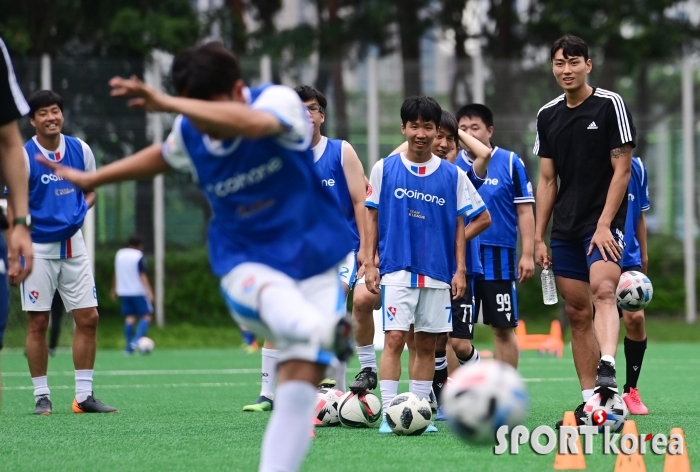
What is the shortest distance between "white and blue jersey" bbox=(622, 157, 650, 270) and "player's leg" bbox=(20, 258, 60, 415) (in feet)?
13.9

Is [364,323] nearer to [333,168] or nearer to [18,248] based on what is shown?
[333,168]

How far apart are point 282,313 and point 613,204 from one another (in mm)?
3291

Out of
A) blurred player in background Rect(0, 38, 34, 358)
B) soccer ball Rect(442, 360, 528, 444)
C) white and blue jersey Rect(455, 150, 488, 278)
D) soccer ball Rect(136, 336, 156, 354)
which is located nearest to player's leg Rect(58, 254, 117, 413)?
white and blue jersey Rect(455, 150, 488, 278)

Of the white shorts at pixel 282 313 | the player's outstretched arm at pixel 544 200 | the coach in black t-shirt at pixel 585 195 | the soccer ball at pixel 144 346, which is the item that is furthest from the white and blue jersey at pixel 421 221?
the soccer ball at pixel 144 346

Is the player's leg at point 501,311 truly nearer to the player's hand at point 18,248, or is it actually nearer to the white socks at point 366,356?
the white socks at point 366,356

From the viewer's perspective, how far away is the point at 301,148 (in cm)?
471

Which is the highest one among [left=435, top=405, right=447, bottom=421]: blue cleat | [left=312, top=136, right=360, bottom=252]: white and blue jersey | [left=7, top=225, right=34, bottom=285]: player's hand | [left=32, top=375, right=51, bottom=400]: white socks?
[left=312, top=136, right=360, bottom=252]: white and blue jersey

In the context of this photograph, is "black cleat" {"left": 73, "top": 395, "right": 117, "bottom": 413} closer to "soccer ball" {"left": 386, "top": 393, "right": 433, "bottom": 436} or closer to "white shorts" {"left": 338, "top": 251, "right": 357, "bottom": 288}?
"white shorts" {"left": 338, "top": 251, "right": 357, "bottom": 288}

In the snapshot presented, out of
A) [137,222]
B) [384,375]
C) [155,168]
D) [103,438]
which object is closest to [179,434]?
[103,438]

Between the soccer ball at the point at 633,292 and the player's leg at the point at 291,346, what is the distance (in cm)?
360

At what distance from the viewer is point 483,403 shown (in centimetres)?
421

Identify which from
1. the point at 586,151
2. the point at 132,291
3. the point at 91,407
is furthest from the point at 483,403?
the point at 132,291

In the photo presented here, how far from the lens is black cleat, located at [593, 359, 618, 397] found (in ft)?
21.9

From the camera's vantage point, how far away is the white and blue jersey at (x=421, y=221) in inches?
286
